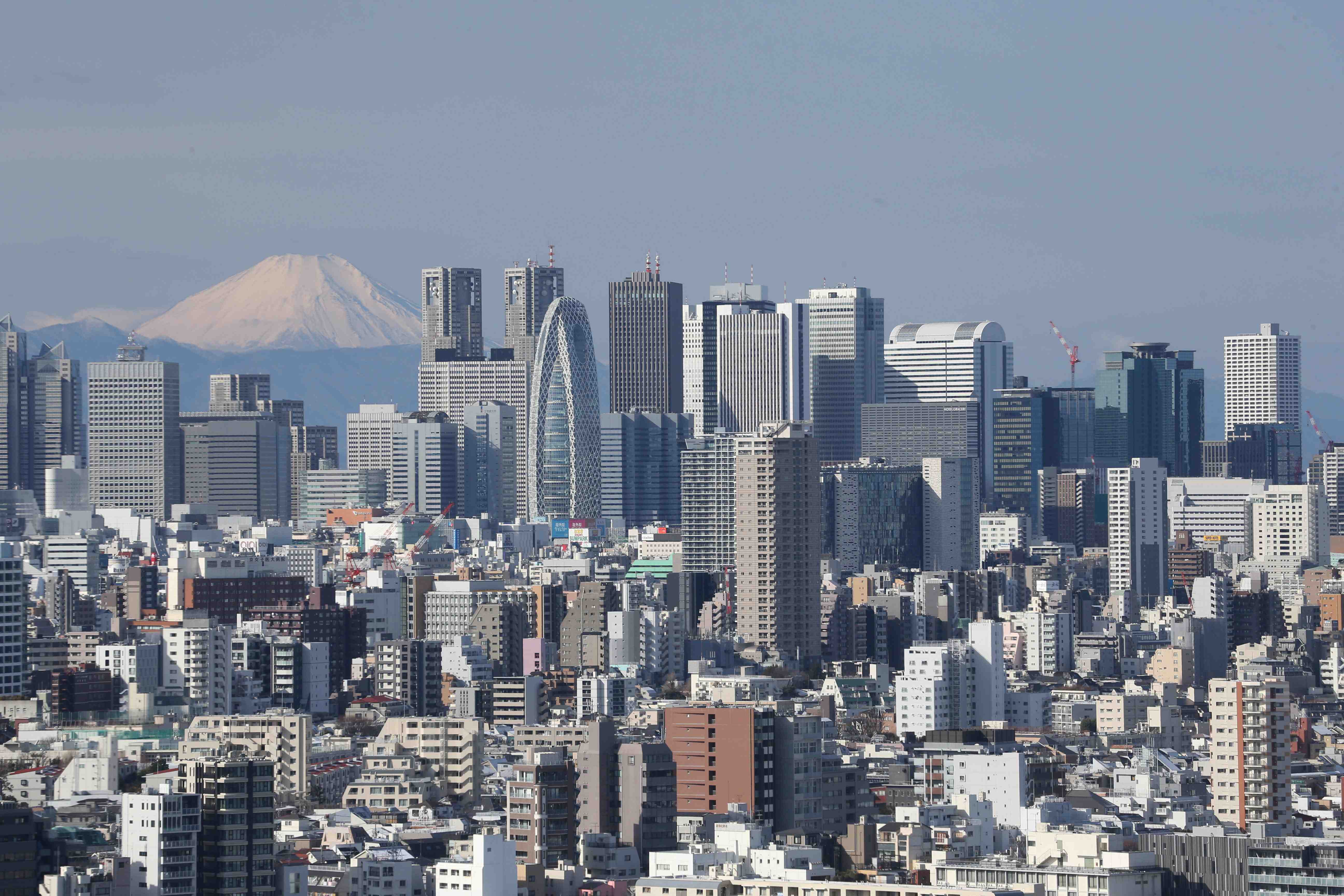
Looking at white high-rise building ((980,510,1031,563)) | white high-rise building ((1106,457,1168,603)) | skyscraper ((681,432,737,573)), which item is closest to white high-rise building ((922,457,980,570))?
white high-rise building ((980,510,1031,563))

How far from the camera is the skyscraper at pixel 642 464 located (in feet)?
602

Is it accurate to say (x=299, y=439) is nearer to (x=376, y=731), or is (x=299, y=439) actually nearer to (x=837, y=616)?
(x=837, y=616)

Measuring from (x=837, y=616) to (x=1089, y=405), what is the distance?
89.7 meters

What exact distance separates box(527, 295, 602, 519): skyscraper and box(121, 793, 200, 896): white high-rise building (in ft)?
419

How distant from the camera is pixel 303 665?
297 feet

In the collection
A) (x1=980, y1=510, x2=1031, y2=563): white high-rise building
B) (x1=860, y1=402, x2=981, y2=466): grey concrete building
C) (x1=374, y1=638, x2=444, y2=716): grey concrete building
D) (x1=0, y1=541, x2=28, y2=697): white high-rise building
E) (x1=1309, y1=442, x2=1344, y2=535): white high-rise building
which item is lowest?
(x1=374, y1=638, x2=444, y2=716): grey concrete building

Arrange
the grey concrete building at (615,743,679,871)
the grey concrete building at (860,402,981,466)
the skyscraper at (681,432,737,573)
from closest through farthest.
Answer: the grey concrete building at (615,743,679,871)
the skyscraper at (681,432,737,573)
the grey concrete building at (860,402,981,466)

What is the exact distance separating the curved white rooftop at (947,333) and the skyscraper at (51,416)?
5197 cm

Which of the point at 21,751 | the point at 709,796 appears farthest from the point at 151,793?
the point at 21,751

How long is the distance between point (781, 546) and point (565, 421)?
72.9 meters

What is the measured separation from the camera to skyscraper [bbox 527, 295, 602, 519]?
17288cm

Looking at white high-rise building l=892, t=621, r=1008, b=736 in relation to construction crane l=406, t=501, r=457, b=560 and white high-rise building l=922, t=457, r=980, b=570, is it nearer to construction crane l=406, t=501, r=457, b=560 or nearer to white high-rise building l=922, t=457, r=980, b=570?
construction crane l=406, t=501, r=457, b=560

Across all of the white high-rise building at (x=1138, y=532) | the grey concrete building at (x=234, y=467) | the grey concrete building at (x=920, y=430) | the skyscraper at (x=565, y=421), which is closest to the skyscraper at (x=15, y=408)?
the grey concrete building at (x=234, y=467)

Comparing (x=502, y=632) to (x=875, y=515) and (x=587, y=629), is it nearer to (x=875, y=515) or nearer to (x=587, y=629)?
(x=587, y=629)
